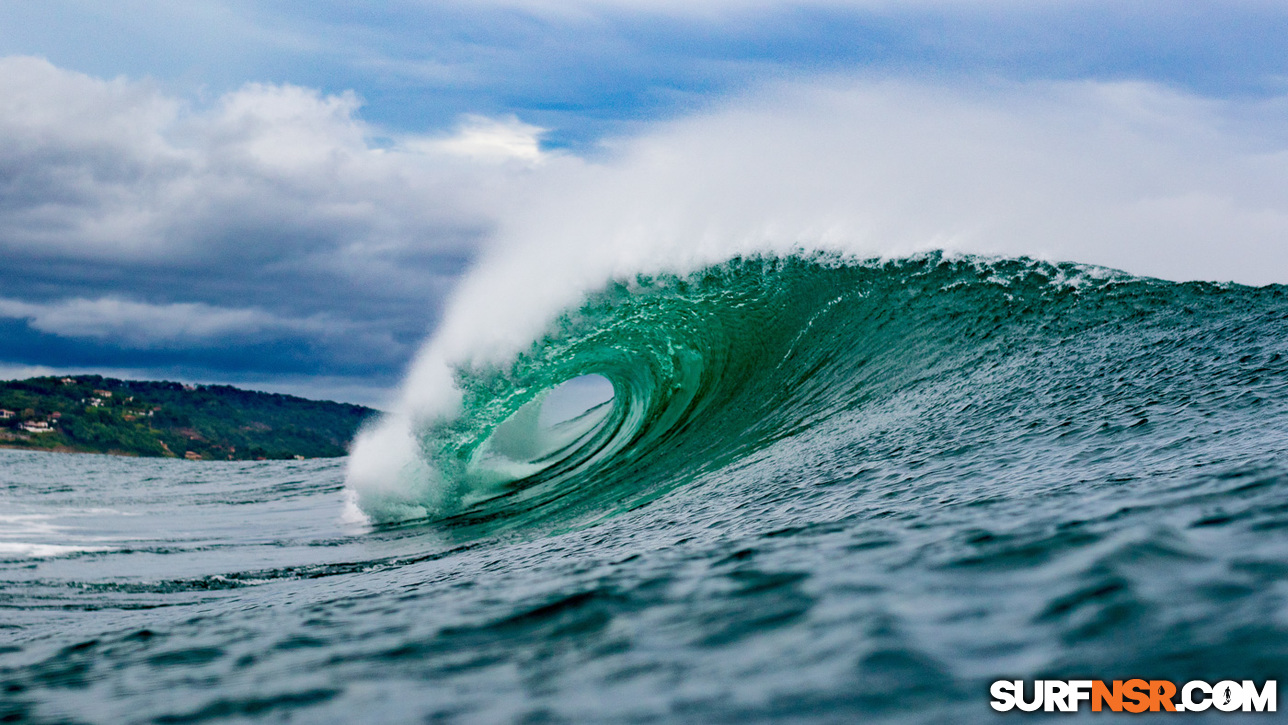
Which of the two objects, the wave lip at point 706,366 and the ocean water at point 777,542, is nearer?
the ocean water at point 777,542

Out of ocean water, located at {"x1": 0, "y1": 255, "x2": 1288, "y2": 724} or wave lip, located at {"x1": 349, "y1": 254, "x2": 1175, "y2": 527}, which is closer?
ocean water, located at {"x1": 0, "y1": 255, "x2": 1288, "y2": 724}

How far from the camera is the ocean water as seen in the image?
224 cm

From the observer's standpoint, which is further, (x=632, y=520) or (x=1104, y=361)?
(x=1104, y=361)

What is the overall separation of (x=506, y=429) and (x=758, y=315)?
15.9 feet

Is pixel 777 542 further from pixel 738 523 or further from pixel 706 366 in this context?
pixel 706 366

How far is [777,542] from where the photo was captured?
3725mm

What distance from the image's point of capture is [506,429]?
14.6 meters

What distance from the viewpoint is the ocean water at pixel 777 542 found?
7.36ft

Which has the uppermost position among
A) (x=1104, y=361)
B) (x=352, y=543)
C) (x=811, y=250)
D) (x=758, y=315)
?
(x=811, y=250)

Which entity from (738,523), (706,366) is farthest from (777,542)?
(706,366)

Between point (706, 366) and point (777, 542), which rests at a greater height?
point (706, 366)

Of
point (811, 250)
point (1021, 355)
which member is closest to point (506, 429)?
point (811, 250)

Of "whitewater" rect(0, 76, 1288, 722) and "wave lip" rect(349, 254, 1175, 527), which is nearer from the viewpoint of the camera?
"whitewater" rect(0, 76, 1288, 722)

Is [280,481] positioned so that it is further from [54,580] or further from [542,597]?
[542,597]
